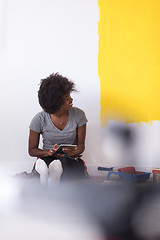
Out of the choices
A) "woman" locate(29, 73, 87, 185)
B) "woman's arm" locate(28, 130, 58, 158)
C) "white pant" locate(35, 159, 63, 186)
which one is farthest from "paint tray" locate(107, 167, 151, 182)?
"woman's arm" locate(28, 130, 58, 158)

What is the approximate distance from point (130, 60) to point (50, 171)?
124 cm

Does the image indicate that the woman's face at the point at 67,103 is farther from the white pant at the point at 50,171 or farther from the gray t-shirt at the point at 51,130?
the white pant at the point at 50,171

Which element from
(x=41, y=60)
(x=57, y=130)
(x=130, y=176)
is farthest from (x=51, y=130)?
(x=41, y=60)

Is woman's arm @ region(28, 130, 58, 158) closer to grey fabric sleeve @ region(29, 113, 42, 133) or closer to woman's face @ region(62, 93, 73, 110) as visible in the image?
grey fabric sleeve @ region(29, 113, 42, 133)

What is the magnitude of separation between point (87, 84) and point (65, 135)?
623 millimetres

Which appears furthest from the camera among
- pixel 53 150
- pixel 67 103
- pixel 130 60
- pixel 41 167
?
pixel 130 60

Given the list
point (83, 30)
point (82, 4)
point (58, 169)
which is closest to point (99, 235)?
point (58, 169)

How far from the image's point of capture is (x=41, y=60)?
2.54 m

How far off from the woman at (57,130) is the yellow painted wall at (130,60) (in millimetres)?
463

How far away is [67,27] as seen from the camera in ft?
8.34

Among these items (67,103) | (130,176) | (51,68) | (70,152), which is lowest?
(130,176)

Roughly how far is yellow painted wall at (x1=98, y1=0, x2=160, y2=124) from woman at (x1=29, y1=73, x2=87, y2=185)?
18.2 inches

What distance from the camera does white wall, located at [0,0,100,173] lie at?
2.53 meters

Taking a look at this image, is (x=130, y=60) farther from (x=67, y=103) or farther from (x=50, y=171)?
(x=50, y=171)
